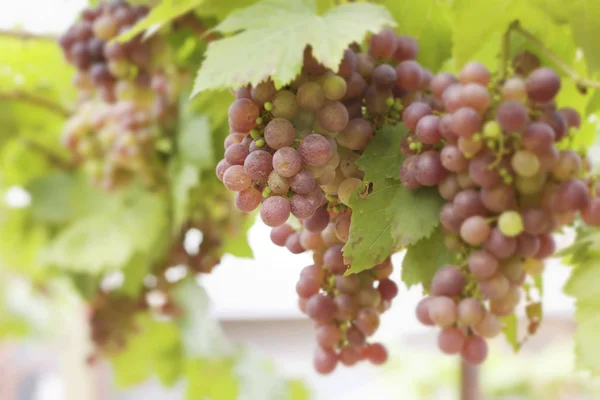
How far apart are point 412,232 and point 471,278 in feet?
0.16

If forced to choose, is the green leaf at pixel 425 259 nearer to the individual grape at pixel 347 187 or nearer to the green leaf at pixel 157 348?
the individual grape at pixel 347 187

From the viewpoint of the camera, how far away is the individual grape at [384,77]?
0.34 metres

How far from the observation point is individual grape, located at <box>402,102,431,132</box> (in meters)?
0.32

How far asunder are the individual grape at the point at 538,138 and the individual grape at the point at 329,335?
16cm

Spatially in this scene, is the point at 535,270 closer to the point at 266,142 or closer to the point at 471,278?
the point at 471,278

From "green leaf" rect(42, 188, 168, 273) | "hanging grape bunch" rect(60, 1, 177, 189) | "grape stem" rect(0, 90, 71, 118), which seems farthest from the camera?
"grape stem" rect(0, 90, 71, 118)

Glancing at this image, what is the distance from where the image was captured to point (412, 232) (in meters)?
0.32

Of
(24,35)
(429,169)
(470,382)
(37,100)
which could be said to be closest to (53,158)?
(37,100)

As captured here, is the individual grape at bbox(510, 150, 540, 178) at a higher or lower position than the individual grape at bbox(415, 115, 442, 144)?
lower

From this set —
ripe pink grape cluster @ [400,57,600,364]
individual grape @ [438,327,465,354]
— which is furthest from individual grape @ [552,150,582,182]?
individual grape @ [438,327,465,354]

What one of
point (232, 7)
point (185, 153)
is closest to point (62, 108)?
point (185, 153)

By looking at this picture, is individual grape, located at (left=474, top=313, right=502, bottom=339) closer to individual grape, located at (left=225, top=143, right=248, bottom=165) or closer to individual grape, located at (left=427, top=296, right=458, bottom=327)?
individual grape, located at (left=427, top=296, right=458, bottom=327)

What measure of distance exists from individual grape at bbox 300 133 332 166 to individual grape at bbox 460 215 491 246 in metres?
0.08

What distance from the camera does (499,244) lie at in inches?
12.3
